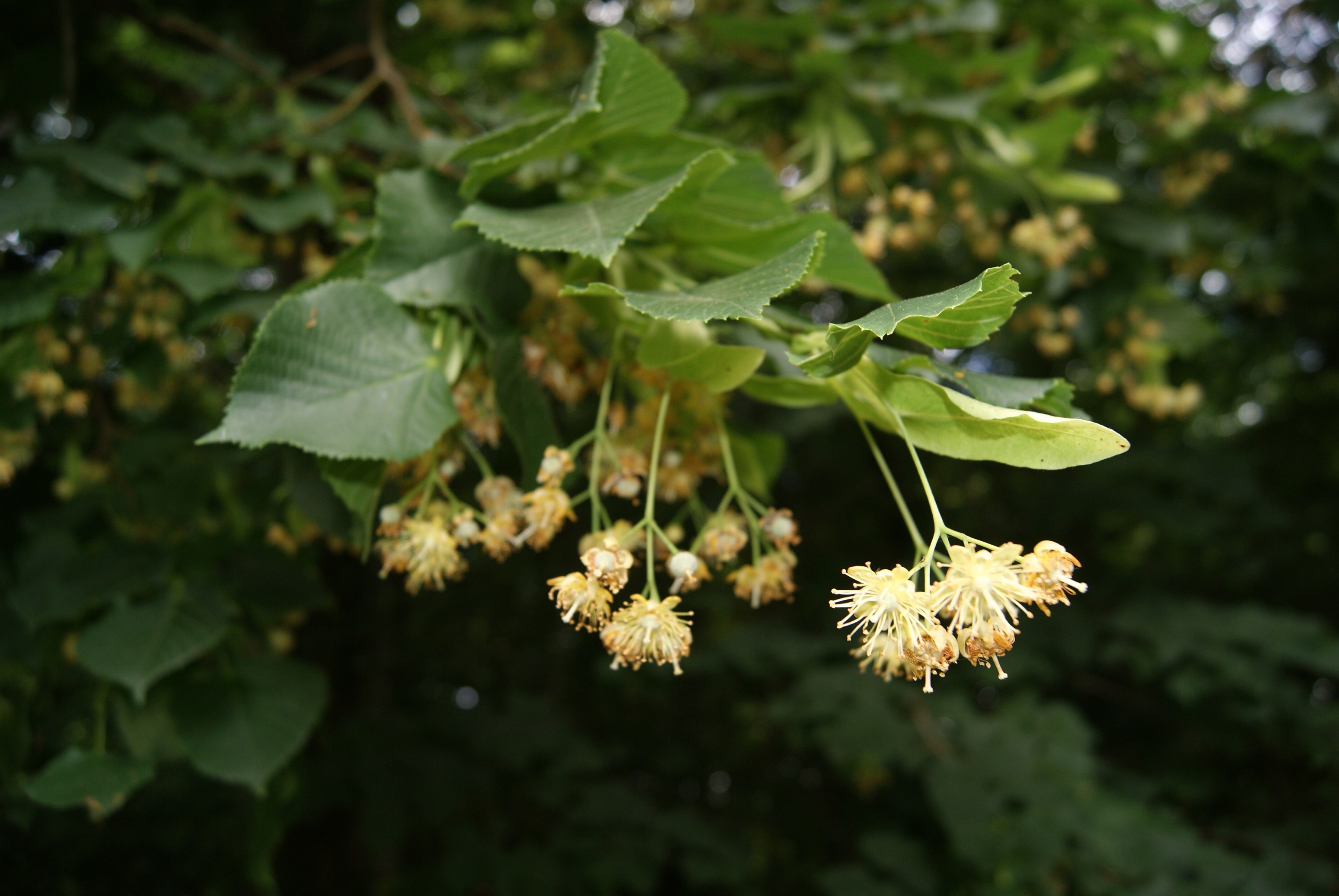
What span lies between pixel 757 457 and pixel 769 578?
1.01 feet

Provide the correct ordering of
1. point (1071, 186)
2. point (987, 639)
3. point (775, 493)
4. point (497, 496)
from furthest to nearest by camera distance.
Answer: point (775, 493) < point (1071, 186) < point (497, 496) < point (987, 639)

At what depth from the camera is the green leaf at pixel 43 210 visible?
1.22m

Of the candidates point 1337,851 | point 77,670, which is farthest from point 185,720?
point 1337,851

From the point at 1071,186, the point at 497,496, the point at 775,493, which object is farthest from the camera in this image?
the point at 775,493

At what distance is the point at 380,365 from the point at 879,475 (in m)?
3.60

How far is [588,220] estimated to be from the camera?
0.85 m

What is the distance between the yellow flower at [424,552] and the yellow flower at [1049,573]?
0.57 m

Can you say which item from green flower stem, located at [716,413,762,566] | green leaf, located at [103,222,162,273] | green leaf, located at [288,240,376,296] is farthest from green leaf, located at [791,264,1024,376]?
green leaf, located at [103,222,162,273]

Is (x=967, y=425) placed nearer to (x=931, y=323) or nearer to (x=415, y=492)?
(x=931, y=323)

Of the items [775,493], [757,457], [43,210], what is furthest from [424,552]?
[775,493]

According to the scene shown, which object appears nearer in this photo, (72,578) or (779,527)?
(779,527)

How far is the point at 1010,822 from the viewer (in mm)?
2398

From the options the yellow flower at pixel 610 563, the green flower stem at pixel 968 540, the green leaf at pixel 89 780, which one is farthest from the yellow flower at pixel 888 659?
the green leaf at pixel 89 780

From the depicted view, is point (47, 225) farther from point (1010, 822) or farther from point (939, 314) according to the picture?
point (1010, 822)
